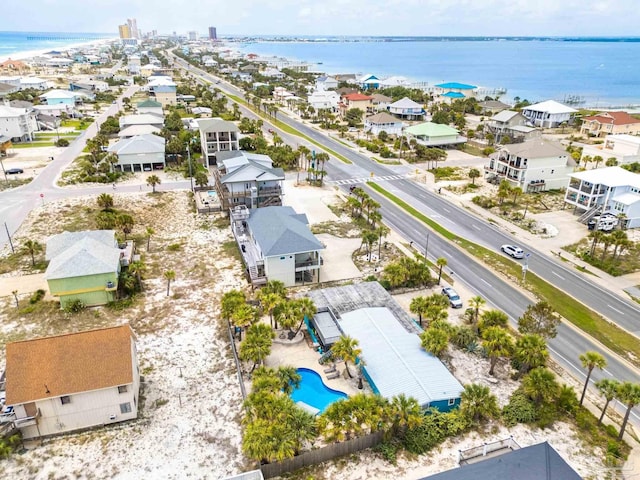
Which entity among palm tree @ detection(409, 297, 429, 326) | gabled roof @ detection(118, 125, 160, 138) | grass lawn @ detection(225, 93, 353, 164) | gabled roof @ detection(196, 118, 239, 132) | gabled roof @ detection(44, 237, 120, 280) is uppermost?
gabled roof @ detection(196, 118, 239, 132)

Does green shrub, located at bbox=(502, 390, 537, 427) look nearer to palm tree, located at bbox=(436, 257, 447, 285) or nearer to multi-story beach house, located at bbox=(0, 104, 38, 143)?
palm tree, located at bbox=(436, 257, 447, 285)

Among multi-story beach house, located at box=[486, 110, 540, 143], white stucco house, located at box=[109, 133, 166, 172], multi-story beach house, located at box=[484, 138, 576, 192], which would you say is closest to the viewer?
multi-story beach house, located at box=[484, 138, 576, 192]

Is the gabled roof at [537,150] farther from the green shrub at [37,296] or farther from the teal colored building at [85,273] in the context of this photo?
the green shrub at [37,296]

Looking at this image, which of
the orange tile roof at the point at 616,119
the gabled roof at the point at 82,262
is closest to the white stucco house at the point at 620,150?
the orange tile roof at the point at 616,119

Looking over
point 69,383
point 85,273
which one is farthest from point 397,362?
point 85,273

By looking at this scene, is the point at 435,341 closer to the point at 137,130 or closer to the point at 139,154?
the point at 139,154

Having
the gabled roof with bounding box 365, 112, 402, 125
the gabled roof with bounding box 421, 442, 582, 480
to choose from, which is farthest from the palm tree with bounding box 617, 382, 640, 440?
the gabled roof with bounding box 365, 112, 402, 125

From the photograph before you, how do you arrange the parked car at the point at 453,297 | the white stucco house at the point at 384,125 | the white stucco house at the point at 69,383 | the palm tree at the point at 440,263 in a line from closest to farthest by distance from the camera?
the white stucco house at the point at 69,383
the parked car at the point at 453,297
the palm tree at the point at 440,263
the white stucco house at the point at 384,125

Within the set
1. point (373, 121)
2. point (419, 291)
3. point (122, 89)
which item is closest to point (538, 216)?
point (419, 291)
